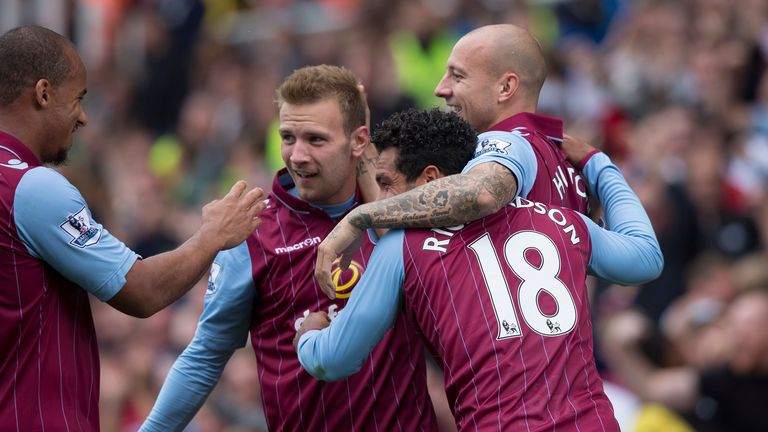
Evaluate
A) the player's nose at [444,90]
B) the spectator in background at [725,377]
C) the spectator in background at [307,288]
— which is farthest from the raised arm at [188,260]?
the spectator in background at [725,377]

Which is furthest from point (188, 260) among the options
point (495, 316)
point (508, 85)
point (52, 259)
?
point (508, 85)

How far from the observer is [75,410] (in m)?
4.41

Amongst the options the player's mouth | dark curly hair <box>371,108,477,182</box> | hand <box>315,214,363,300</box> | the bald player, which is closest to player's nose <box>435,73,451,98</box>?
the bald player

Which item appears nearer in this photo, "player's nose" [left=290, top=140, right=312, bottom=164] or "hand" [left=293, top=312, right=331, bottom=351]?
"hand" [left=293, top=312, right=331, bottom=351]

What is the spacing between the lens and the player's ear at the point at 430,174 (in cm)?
445

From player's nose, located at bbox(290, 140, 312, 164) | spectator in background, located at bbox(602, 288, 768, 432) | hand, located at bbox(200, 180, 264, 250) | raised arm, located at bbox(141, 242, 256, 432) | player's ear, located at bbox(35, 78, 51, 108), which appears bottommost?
spectator in background, located at bbox(602, 288, 768, 432)

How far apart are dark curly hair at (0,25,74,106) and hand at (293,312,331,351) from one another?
4.13ft

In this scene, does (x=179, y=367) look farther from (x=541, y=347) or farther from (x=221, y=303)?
(x=541, y=347)

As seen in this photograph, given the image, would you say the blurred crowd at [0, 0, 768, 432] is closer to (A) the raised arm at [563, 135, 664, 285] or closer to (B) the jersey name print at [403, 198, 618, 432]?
(A) the raised arm at [563, 135, 664, 285]

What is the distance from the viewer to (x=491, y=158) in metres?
4.38

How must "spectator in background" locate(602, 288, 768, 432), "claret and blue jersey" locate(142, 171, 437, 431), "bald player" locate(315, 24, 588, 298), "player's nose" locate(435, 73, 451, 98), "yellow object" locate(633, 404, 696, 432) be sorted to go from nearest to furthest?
"bald player" locate(315, 24, 588, 298)
"claret and blue jersey" locate(142, 171, 437, 431)
"player's nose" locate(435, 73, 451, 98)
"spectator in background" locate(602, 288, 768, 432)
"yellow object" locate(633, 404, 696, 432)

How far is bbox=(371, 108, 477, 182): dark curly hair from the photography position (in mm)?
4426

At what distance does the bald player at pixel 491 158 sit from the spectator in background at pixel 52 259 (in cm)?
61

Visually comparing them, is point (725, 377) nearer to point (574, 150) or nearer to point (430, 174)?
point (574, 150)
